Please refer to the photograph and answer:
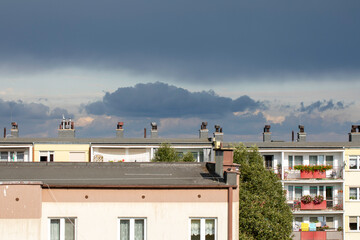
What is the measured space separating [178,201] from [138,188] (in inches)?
71.8

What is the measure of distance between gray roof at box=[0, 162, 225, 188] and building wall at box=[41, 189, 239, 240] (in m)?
0.44

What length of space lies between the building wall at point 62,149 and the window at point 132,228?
36759 millimetres

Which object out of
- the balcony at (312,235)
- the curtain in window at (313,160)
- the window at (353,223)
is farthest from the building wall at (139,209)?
the window at (353,223)

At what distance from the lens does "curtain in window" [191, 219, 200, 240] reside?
23.4m

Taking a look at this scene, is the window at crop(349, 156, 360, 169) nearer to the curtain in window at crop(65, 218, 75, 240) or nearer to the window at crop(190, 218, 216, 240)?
the window at crop(190, 218, 216, 240)

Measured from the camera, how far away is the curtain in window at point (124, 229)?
23.2 metres

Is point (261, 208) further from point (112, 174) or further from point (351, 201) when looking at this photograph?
point (351, 201)

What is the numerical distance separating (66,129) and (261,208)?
30.5 meters

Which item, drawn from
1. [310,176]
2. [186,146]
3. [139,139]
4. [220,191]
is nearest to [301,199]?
[310,176]

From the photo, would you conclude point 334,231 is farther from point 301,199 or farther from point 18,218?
point 18,218

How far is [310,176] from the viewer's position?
192 ft

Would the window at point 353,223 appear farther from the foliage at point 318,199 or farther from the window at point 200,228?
the window at point 200,228

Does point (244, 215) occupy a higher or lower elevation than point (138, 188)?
lower

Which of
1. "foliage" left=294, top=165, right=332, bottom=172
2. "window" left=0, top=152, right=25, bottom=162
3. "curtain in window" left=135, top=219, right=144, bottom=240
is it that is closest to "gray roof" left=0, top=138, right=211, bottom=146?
"window" left=0, top=152, right=25, bottom=162
